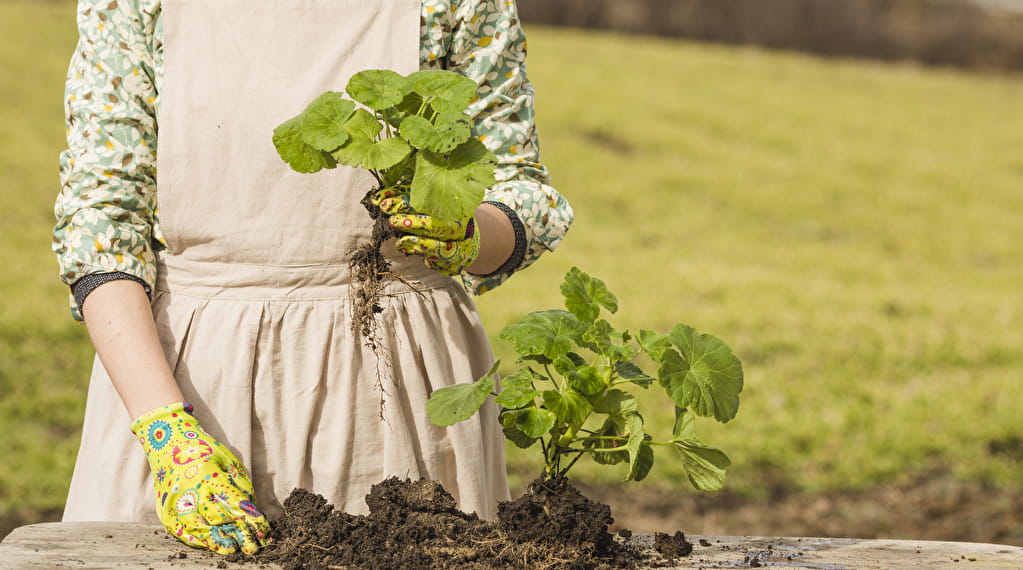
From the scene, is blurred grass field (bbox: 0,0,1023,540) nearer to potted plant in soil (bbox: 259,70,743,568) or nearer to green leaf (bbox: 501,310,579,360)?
potted plant in soil (bbox: 259,70,743,568)

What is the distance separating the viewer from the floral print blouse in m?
1.76

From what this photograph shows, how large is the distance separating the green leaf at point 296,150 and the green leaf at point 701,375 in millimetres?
621

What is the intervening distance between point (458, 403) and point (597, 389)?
0.22 metres

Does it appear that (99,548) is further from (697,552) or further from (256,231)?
(697,552)

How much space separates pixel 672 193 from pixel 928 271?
9.00 feet

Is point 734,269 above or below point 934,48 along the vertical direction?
below

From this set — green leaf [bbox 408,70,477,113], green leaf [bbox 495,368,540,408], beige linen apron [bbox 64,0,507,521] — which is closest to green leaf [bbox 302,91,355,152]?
green leaf [bbox 408,70,477,113]

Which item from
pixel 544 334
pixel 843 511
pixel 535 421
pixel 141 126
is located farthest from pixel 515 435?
pixel 843 511

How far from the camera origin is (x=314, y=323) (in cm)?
185

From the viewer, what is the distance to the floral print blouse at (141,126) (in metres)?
1.76

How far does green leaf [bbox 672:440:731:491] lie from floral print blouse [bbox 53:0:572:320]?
1.71 feet

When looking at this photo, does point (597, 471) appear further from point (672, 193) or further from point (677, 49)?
point (677, 49)

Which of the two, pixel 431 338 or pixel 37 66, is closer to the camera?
pixel 431 338

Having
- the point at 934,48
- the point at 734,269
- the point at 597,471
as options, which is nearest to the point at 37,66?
the point at 734,269
